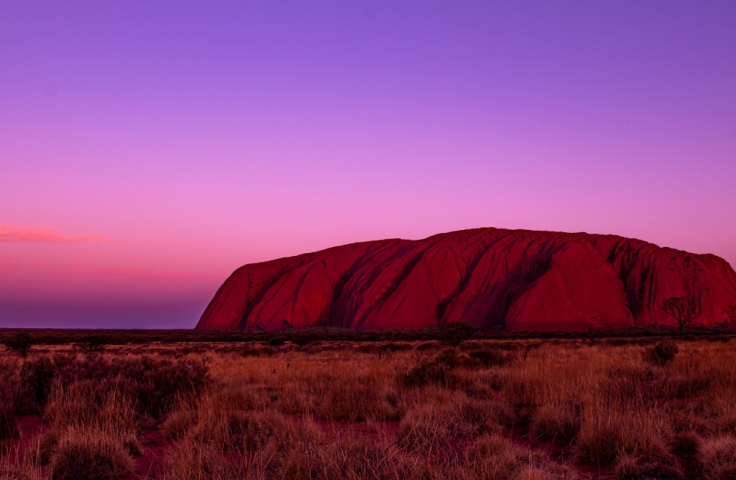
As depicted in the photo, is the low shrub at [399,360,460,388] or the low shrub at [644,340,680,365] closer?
the low shrub at [399,360,460,388]

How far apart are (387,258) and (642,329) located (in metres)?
33.1

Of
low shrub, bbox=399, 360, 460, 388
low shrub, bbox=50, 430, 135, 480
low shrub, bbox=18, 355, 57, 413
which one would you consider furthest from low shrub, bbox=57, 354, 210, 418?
low shrub, bbox=399, 360, 460, 388

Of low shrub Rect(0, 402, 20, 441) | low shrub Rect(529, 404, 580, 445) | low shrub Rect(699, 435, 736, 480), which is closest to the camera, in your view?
low shrub Rect(699, 435, 736, 480)

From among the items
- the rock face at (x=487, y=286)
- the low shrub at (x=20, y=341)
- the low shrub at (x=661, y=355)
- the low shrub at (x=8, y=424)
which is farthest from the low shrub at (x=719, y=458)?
the rock face at (x=487, y=286)

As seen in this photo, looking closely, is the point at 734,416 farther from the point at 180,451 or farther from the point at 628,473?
the point at 180,451

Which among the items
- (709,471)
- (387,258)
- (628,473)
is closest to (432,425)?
(628,473)

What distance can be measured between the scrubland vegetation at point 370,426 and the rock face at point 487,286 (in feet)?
162

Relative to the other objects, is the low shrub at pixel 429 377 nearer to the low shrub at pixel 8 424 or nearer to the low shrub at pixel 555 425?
the low shrub at pixel 555 425

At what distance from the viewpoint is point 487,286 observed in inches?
2525

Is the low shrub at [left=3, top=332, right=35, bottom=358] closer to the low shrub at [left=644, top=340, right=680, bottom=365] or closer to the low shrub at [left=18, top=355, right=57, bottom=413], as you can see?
the low shrub at [left=18, top=355, right=57, bottom=413]

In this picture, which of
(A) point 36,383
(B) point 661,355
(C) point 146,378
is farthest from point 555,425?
(B) point 661,355

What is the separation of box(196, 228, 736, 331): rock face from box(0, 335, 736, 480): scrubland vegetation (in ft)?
162

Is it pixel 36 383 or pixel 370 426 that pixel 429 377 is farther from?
pixel 36 383

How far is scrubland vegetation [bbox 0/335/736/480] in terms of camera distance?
13.9 ft
